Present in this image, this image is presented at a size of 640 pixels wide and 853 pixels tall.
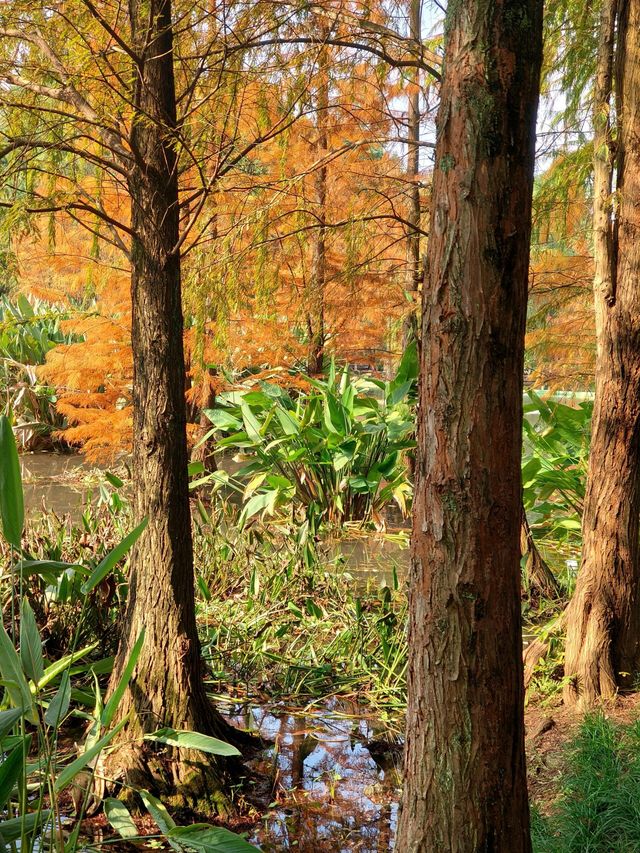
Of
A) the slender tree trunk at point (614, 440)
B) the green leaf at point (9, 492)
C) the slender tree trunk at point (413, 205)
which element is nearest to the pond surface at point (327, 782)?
the slender tree trunk at point (614, 440)

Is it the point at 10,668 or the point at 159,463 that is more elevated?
the point at 159,463

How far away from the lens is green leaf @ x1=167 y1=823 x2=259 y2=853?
2.41 metres

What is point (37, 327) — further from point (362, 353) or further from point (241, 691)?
point (241, 691)

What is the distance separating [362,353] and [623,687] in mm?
5494

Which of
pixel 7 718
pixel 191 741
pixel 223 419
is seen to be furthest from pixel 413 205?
pixel 7 718

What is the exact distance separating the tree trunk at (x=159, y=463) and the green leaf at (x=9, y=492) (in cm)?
93

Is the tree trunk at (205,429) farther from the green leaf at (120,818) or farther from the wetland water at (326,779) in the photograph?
the green leaf at (120,818)

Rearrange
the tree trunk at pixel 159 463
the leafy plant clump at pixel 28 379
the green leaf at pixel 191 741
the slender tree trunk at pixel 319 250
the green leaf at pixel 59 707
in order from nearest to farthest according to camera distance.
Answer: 1. the green leaf at pixel 59 707
2. the green leaf at pixel 191 741
3. the tree trunk at pixel 159 463
4. the slender tree trunk at pixel 319 250
5. the leafy plant clump at pixel 28 379

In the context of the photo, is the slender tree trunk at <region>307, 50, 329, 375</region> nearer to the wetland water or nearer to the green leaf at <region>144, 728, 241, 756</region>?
the wetland water

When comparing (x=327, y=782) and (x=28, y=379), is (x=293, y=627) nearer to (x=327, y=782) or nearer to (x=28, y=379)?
(x=327, y=782)

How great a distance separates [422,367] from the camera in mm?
2119

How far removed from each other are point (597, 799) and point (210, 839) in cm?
120

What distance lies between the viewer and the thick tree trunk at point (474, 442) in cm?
198

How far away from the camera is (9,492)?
225 centimetres
